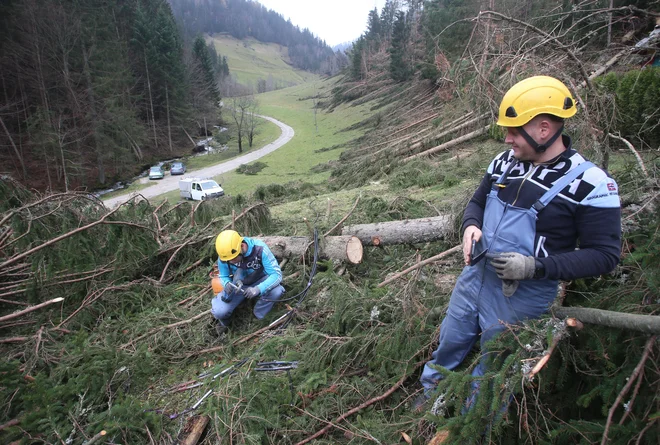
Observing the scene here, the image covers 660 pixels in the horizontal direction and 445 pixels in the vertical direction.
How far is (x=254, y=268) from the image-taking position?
438cm

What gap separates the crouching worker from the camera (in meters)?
→ 4.12

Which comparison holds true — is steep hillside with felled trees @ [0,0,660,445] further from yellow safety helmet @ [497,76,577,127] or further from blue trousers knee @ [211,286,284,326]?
yellow safety helmet @ [497,76,577,127]

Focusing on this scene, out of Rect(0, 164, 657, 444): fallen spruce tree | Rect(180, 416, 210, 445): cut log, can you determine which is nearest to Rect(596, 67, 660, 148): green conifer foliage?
Rect(0, 164, 657, 444): fallen spruce tree

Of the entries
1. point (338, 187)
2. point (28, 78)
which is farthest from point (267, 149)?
point (338, 187)

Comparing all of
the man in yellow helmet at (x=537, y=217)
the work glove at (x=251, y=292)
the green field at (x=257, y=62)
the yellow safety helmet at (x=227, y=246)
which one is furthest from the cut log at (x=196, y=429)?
the green field at (x=257, y=62)

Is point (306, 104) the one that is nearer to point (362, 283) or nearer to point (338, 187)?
point (338, 187)

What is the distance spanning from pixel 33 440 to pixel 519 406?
3.28 metres

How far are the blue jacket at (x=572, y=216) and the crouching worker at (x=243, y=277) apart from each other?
3.12m

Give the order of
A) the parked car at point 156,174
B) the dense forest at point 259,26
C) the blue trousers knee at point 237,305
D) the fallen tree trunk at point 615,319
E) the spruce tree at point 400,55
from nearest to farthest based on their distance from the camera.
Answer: the fallen tree trunk at point 615,319 < the blue trousers knee at point 237,305 < the parked car at point 156,174 < the spruce tree at point 400,55 < the dense forest at point 259,26

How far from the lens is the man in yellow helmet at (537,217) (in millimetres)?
1577

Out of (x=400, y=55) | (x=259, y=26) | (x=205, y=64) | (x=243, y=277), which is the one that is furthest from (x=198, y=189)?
(x=259, y=26)

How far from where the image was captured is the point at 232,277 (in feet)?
14.6

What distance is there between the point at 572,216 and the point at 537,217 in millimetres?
146

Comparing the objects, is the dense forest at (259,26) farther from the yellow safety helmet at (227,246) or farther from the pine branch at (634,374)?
the pine branch at (634,374)
